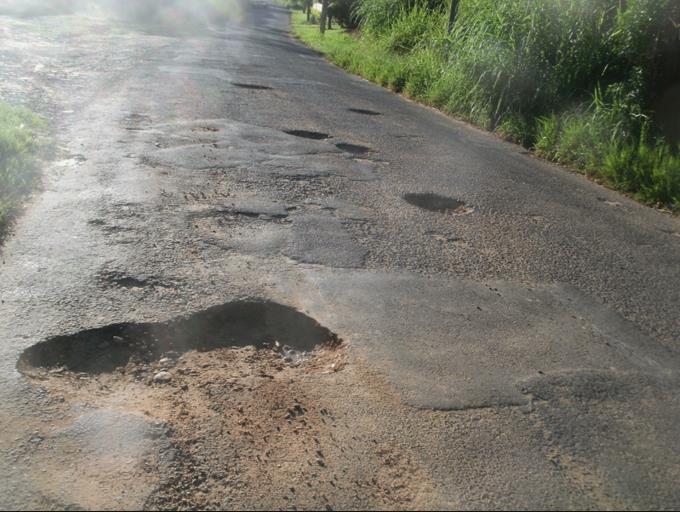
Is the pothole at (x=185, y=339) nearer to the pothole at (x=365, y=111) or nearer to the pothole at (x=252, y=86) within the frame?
the pothole at (x=365, y=111)

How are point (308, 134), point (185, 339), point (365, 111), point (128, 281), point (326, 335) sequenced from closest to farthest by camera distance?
1. point (185, 339)
2. point (326, 335)
3. point (128, 281)
4. point (308, 134)
5. point (365, 111)

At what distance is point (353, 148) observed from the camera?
7605mm

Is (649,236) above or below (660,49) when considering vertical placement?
below

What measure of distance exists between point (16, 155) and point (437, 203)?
3427mm

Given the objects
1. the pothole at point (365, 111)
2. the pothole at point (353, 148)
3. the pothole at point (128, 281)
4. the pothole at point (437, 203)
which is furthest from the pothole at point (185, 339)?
the pothole at point (365, 111)

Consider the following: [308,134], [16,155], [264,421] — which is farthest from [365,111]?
[264,421]

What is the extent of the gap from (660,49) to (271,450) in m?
7.48

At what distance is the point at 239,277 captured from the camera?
3.95 meters

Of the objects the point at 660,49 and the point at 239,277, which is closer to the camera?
the point at 239,277

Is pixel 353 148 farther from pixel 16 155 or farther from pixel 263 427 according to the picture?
pixel 263 427

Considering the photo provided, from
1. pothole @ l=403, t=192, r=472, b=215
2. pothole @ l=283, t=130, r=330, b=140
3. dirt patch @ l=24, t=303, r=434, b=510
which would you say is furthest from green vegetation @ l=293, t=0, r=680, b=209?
dirt patch @ l=24, t=303, r=434, b=510

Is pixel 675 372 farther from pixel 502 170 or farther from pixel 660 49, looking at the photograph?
pixel 660 49

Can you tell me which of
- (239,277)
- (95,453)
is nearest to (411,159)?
(239,277)

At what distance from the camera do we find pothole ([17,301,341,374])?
306 cm
